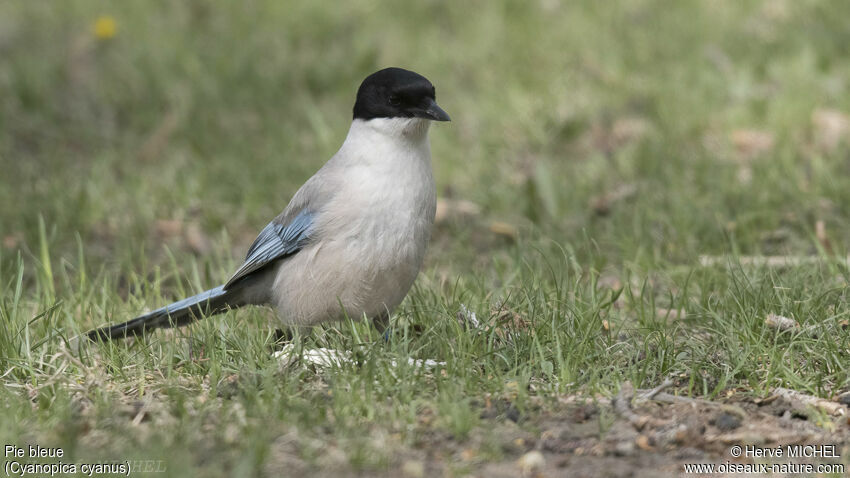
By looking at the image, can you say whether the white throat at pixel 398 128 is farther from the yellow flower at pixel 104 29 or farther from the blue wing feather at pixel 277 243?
the yellow flower at pixel 104 29

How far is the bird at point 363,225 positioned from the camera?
428cm

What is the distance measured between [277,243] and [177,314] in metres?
0.54

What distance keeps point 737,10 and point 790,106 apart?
6.45 ft

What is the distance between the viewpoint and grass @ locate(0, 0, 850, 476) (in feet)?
11.7

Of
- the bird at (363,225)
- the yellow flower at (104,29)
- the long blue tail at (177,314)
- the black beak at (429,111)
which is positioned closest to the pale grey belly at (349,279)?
the bird at (363,225)

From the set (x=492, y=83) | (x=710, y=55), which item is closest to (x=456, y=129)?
(x=492, y=83)

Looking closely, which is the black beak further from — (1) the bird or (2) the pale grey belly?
(2) the pale grey belly

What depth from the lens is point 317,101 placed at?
28.0ft

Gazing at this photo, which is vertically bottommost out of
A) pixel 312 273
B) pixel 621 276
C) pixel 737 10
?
pixel 621 276

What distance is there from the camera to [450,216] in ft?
21.6

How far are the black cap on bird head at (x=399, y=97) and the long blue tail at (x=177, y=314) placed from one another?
3.43 ft

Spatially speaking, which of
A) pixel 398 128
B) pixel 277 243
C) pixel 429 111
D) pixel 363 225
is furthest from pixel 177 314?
pixel 429 111

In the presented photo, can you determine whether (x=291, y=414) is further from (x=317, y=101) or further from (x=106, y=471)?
(x=317, y=101)

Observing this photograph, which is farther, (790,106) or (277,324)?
(790,106)
